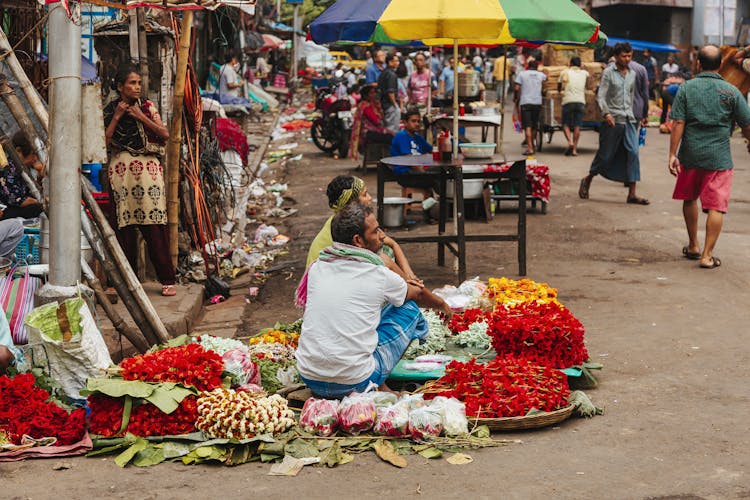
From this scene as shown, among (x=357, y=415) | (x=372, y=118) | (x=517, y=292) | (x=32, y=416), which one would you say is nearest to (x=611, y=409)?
(x=357, y=415)

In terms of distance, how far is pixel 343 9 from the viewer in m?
8.90

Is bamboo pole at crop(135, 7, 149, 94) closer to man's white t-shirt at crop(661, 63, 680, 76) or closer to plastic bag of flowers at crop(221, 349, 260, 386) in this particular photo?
plastic bag of flowers at crop(221, 349, 260, 386)

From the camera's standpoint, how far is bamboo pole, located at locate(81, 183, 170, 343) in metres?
6.78

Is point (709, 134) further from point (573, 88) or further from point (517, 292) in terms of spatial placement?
point (573, 88)

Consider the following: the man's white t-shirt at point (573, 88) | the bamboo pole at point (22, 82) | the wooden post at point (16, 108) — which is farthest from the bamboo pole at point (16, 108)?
the man's white t-shirt at point (573, 88)

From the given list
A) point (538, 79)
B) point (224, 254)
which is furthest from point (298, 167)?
point (224, 254)

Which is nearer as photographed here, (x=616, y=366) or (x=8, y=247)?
(x=616, y=366)

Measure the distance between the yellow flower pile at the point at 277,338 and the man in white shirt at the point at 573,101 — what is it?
44.2ft

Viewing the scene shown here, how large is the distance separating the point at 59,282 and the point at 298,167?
42.5 feet

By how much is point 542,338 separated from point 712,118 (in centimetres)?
436

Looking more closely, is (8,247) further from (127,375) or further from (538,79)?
(538,79)

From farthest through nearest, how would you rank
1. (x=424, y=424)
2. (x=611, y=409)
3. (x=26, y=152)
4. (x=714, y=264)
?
(x=714, y=264)
(x=26, y=152)
(x=611, y=409)
(x=424, y=424)

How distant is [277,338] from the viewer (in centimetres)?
687

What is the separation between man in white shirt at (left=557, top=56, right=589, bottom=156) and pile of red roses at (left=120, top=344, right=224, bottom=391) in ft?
48.7
